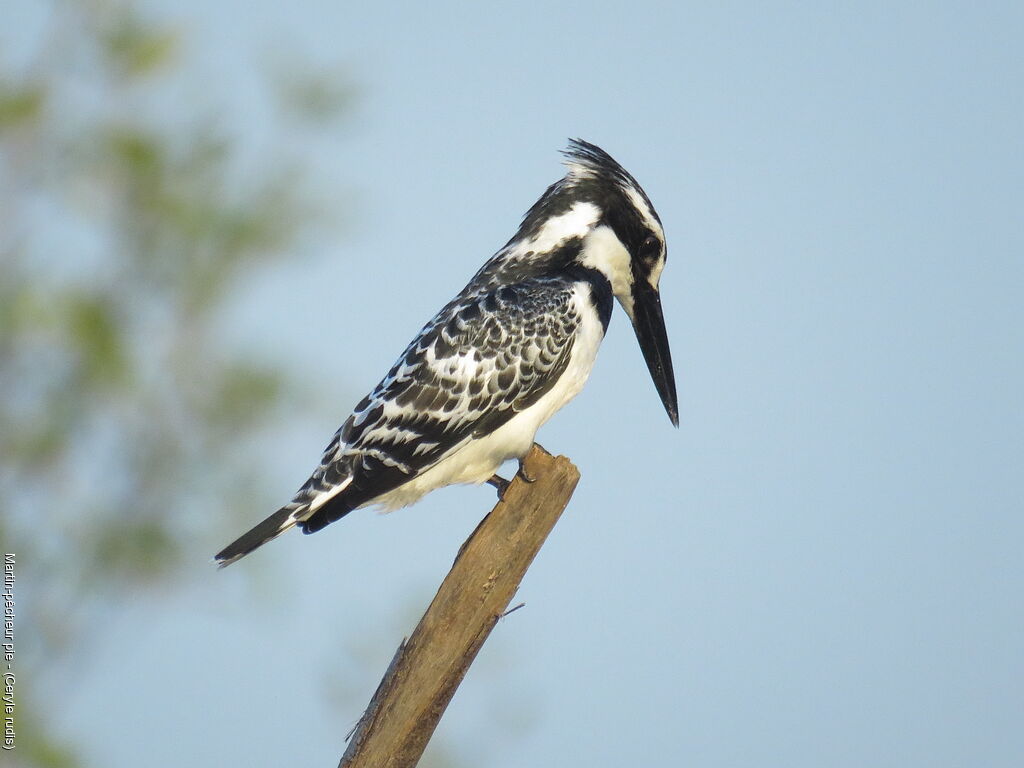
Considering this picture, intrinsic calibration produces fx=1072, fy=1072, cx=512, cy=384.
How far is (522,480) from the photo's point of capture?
372cm

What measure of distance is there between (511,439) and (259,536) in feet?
3.20

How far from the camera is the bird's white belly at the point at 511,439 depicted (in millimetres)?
4000

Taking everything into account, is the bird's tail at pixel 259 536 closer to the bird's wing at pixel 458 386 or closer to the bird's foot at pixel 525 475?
the bird's wing at pixel 458 386

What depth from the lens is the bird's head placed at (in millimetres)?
4465

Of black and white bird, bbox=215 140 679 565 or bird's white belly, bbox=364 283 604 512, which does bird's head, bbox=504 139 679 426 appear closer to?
black and white bird, bbox=215 140 679 565

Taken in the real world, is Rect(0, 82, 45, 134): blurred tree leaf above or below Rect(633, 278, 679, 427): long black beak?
above

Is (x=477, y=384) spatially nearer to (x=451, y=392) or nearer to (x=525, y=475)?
(x=451, y=392)

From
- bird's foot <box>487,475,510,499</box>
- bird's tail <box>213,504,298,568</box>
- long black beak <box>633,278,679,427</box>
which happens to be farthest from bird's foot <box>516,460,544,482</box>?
long black beak <box>633,278,679,427</box>

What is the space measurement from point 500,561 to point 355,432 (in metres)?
0.84

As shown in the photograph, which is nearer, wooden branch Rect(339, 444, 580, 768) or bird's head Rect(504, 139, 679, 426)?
wooden branch Rect(339, 444, 580, 768)

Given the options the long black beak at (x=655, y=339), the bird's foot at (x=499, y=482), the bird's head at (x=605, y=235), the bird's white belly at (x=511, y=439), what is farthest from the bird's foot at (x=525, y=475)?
the long black beak at (x=655, y=339)

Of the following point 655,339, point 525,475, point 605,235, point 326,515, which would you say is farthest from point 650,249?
point 326,515

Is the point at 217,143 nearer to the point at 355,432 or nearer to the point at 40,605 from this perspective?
the point at 40,605

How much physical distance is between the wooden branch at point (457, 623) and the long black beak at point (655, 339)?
3.98ft
